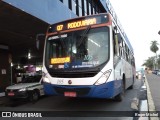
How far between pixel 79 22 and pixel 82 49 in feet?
3.64

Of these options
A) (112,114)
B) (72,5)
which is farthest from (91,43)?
(72,5)

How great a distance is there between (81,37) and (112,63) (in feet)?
4.61

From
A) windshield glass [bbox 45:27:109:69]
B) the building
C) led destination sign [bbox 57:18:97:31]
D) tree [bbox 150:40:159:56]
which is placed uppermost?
tree [bbox 150:40:159:56]

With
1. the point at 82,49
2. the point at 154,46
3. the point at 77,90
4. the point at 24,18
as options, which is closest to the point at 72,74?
the point at 77,90

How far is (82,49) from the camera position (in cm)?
940

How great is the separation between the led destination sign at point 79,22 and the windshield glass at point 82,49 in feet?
0.86

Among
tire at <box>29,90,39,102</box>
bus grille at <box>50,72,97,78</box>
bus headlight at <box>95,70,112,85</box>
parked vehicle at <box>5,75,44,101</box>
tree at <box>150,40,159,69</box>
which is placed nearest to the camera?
bus headlight at <box>95,70,112,85</box>

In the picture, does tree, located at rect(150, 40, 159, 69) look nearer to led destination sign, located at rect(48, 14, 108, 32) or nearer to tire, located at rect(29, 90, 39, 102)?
tire, located at rect(29, 90, 39, 102)

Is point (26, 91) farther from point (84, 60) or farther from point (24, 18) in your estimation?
point (84, 60)

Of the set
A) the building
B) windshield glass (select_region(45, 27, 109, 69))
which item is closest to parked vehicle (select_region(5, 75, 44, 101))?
the building

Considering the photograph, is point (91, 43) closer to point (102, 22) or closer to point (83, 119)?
point (102, 22)

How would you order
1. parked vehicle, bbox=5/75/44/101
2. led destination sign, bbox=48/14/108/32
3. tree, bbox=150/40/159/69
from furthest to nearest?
tree, bbox=150/40/159/69, parked vehicle, bbox=5/75/44/101, led destination sign, bbox=48/14/108/32

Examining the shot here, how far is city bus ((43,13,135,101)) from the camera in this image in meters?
9.02

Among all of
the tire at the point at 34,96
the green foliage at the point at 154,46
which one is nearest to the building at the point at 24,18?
the tire at the point at 34,96
